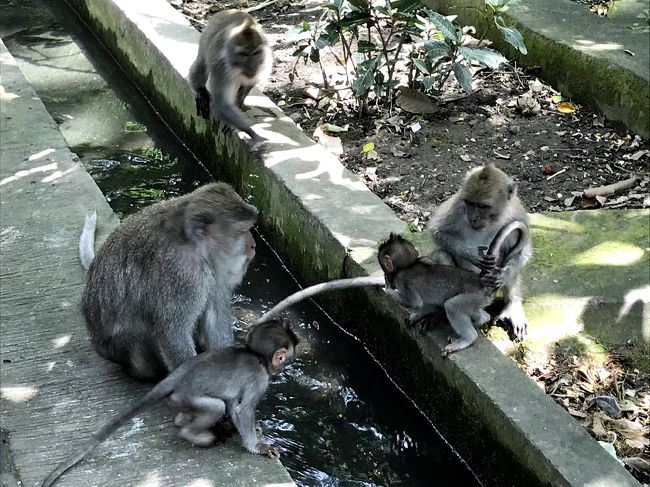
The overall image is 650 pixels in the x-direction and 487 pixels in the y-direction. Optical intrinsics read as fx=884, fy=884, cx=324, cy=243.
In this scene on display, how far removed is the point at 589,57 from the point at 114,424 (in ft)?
18.5

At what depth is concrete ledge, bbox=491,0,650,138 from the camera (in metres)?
7.39

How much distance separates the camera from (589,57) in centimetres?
771

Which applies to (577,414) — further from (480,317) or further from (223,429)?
(223,429)

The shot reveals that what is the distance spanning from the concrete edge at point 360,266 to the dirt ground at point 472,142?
1.87 ft

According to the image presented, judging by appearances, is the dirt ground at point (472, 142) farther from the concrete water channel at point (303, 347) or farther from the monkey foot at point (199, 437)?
the monkey foot at point (199, 437)

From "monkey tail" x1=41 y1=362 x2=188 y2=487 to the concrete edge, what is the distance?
1.43 meters

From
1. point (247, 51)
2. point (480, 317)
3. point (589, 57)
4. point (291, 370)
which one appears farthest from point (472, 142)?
point (291, 370)

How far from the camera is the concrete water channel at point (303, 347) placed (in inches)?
181

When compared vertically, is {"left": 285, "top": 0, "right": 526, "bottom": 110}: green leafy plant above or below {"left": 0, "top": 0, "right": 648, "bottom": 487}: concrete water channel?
above

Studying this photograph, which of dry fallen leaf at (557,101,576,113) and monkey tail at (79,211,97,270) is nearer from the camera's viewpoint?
monkey tail at (79,211,97,270)

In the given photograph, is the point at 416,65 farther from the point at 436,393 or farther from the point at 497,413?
the point at 497,413

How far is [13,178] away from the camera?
19.9 feet

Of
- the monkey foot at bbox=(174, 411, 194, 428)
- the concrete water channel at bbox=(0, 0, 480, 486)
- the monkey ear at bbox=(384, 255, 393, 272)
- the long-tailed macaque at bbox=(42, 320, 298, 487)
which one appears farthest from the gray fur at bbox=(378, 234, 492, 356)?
the monkey foot at bbox=(174, 411, 194, 428)

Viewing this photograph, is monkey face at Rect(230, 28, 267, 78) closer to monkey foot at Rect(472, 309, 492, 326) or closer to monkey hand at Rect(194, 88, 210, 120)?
monkey hand at Rect(194, 88, 210, 120)
